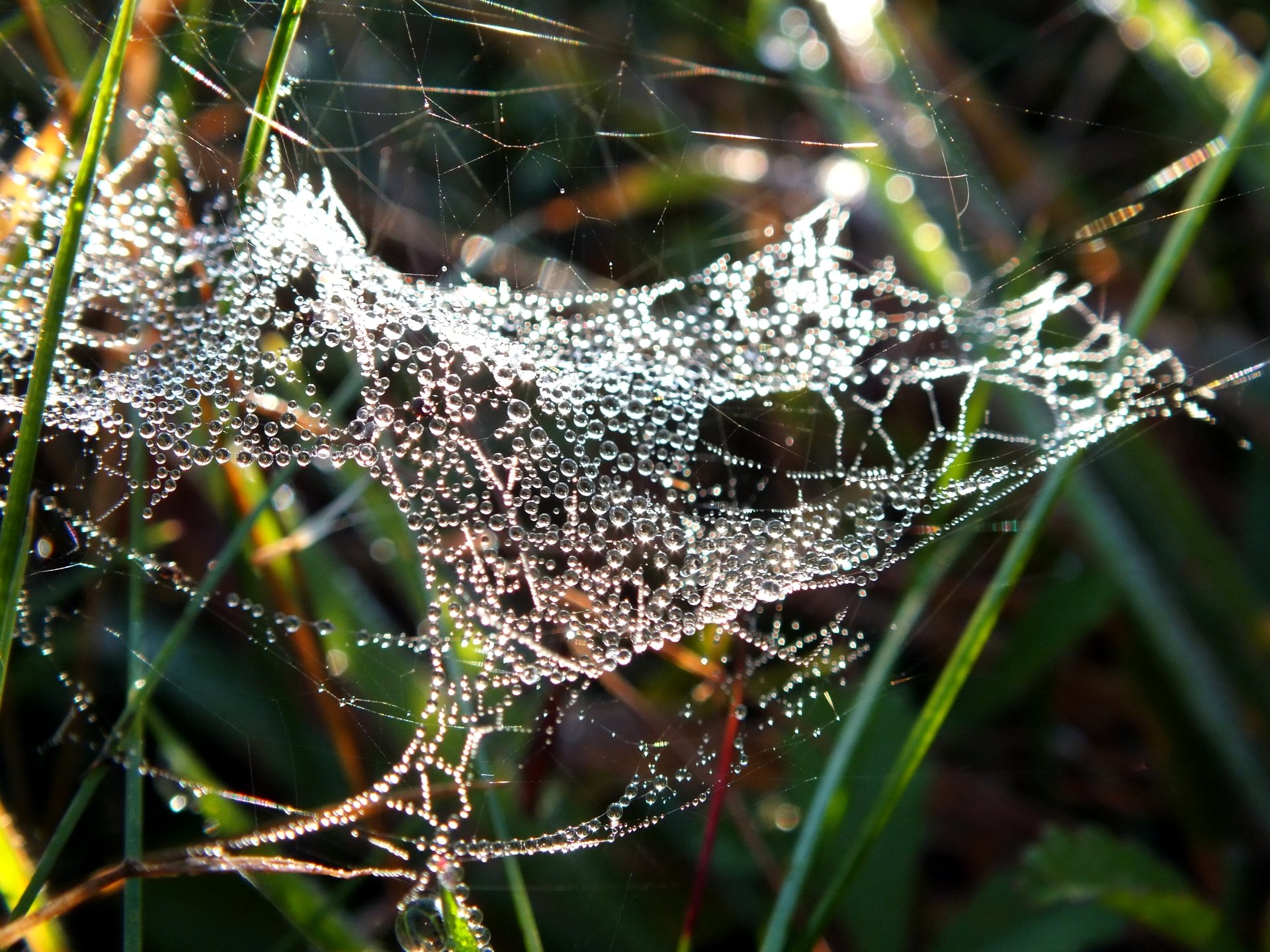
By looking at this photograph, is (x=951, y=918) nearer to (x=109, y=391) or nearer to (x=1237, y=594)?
(x=1237, y=594)

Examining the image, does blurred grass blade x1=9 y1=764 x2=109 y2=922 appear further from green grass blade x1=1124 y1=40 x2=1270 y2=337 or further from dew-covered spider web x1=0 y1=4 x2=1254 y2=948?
green grass blade x1=1124 y1=40 x2=1270 y2=337

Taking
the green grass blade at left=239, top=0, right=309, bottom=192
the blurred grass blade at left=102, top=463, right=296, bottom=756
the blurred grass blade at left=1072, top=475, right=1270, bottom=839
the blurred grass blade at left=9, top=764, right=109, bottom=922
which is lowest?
the blurred grass blade at left=1072, top=475, right=1270, bottom=839

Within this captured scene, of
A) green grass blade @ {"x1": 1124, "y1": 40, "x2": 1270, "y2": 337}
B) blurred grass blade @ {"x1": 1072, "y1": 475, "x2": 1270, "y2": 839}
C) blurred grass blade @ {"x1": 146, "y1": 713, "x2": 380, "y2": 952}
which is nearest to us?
blurred grass blade @ {"x1": 146, "y1": 713, "x2": 380, "y2": 952}

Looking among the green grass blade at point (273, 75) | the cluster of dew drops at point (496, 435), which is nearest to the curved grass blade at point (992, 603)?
the cluster of dew drops at point (496, 435)

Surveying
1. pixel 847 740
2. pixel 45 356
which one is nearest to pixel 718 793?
pixel 847 740

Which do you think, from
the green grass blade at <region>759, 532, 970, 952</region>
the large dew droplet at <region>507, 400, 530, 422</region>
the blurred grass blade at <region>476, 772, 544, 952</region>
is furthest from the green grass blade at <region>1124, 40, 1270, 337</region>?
the blurred grass blade at <region>476, 772, 544, 952</region>

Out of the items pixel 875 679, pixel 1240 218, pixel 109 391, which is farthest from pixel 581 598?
pixel 1240 218

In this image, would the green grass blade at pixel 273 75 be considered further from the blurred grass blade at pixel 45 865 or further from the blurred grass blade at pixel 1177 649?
the blurred grass blade at pixel 1177 649
